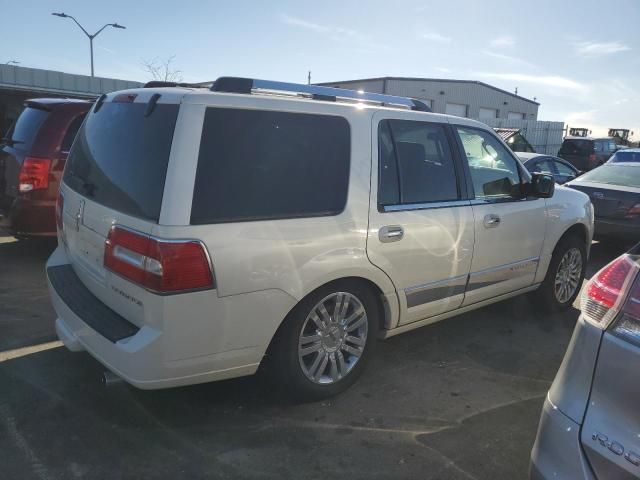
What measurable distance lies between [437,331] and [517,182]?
143 cm

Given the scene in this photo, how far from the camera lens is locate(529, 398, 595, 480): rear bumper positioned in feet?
5.77

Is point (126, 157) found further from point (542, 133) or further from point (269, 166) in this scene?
point (542, 133)

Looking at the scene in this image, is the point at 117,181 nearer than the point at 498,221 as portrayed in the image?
Yes

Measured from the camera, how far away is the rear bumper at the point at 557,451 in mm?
1760

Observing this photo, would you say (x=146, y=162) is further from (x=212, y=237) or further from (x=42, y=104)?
(x=42, y=104)

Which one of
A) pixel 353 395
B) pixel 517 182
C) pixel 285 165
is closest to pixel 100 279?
pixel 285 165

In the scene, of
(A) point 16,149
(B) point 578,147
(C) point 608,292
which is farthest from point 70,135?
(B) point 578,147

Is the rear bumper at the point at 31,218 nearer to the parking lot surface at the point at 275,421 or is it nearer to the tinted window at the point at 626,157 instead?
the parking lot surface at the point at 275,421

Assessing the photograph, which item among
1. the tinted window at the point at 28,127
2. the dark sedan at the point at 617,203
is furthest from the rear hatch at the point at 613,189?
the tinted window at the point at 28,127

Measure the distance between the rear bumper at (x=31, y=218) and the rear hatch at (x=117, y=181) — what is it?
2389mm

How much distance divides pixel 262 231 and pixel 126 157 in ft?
2.84

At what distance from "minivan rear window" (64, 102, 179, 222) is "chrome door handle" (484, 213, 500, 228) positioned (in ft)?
7.86

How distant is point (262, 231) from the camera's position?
2643mm

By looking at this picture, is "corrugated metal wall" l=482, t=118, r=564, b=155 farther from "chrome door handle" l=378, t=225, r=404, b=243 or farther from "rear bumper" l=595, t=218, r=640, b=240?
"chrome door handle" l=378, t=225, r=404, b=243
